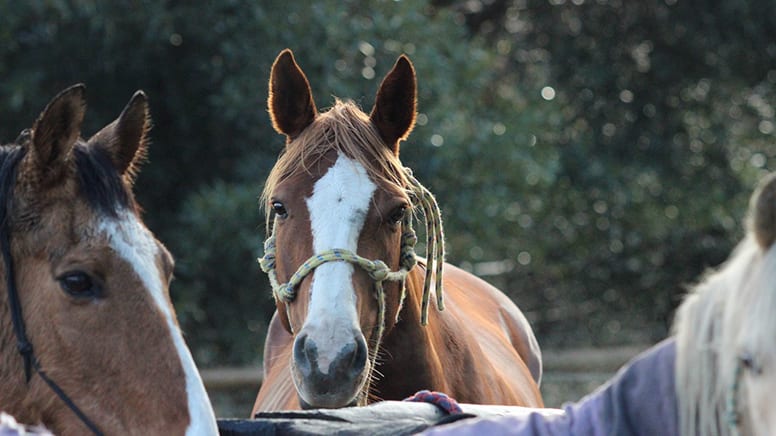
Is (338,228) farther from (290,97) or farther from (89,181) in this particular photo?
(89,181)

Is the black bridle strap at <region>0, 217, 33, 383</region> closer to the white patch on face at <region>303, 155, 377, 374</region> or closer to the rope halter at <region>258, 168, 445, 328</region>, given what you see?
the white patch on face at <region>303, 155, 377, 374</region>

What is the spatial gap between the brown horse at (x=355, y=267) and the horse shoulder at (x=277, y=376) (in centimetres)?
2

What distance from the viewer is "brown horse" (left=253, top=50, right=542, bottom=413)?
2955mm

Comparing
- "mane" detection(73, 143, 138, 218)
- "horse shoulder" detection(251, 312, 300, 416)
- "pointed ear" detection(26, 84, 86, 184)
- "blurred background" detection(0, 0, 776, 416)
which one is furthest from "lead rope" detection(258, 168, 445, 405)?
"blurred background" detection(0, 0, 776, 416)

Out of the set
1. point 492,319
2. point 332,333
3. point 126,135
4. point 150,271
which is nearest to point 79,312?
point 150,271

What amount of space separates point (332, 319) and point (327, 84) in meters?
4.15

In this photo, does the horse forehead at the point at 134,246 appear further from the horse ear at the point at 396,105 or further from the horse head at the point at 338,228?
the horse ear at the point at 396,105

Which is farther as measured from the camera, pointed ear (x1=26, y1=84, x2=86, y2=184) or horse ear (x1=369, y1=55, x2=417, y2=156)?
horse ear (x1=369, y1=55, x2=417, y2=156)

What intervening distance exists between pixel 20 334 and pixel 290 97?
1.57 metres

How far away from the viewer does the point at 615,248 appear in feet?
32.7

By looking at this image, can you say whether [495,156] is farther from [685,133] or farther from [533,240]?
[685,133]

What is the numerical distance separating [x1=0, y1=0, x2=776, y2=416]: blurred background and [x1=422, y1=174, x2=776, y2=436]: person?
208 inches

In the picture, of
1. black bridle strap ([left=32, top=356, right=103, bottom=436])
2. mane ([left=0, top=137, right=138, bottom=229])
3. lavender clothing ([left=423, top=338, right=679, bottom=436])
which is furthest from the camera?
mane ([left=0, top=137, right=138, bottom=229])

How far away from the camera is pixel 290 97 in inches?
143
